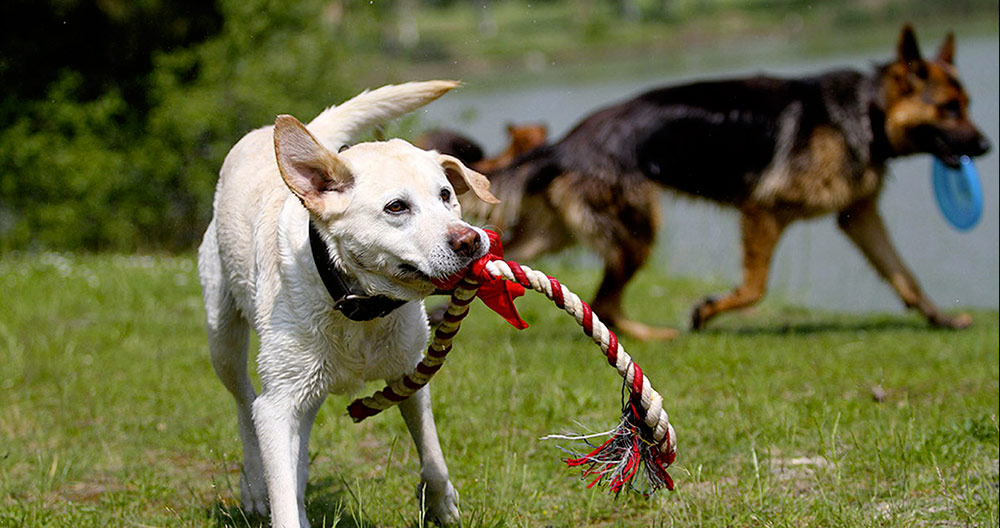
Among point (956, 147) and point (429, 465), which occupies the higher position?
point (429, 465)

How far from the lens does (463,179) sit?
3422 mm

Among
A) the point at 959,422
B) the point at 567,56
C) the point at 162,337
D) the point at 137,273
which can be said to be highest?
the point at 959,422

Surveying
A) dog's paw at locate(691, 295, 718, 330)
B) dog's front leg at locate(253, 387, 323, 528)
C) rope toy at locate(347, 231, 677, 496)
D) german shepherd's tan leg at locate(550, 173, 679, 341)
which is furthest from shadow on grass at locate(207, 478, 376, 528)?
dog's paw at locate(691, 295, 718, 330)

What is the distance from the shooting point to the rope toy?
122 inches

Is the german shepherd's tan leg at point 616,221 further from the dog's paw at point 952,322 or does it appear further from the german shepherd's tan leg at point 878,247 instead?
the dog's paw at point 952,322

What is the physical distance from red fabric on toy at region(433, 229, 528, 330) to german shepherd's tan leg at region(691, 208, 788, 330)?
178 inches

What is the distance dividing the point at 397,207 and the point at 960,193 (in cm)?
604

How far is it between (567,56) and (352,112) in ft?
89.5

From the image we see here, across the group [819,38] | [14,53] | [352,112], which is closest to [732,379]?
[352,112]

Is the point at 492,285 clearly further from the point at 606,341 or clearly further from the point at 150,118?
the point at 150,118

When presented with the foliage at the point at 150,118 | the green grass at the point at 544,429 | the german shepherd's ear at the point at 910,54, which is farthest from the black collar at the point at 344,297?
the foliage at the point at 150,118

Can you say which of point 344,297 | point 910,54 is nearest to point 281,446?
point 344,297

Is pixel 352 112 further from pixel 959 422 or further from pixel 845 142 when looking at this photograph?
pixel 845 142

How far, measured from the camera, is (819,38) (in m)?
26.6
